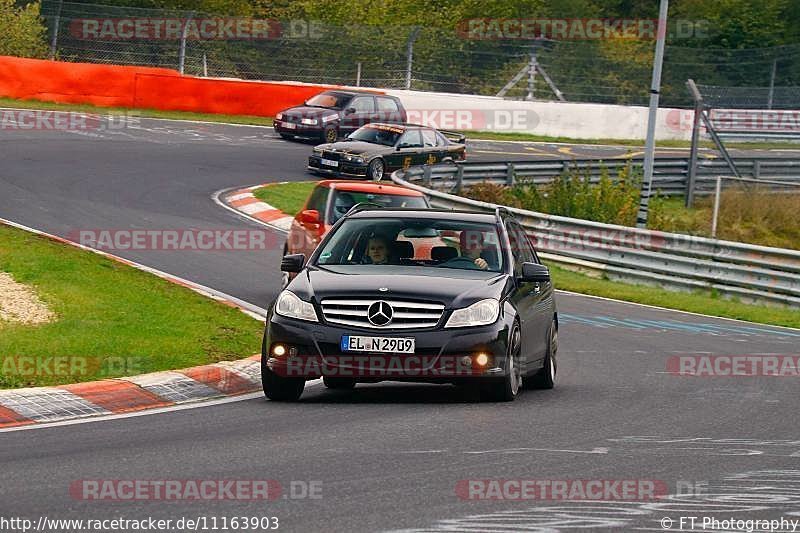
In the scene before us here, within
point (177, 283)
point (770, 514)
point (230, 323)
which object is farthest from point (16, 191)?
point (770, 514)

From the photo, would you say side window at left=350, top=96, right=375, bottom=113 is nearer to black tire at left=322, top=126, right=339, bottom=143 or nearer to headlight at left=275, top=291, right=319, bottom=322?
black tire at left=322, top=126, right=339, bottom=143

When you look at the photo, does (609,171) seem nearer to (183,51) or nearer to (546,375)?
(183,51)

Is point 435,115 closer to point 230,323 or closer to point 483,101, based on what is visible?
point 483,101

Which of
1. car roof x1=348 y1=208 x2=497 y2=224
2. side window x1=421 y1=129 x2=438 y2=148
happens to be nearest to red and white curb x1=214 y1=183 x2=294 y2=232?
side window x1=421 y1=129 x2=438 y2=148

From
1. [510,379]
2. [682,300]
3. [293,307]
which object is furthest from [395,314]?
[682,300]

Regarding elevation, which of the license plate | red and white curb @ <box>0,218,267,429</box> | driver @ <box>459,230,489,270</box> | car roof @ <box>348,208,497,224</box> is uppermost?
car roof @ <box>348,208,497,224</box>

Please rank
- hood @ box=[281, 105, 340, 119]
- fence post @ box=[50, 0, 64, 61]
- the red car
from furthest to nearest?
1. fence post @ box=[50, 0, 64, 61]
2. hood @ box=[281, 105, 340, 119]
3. the red car

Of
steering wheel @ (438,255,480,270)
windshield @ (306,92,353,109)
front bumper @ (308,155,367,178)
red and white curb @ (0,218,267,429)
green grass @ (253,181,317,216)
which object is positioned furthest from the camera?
windshield @ (306,92,353,109)

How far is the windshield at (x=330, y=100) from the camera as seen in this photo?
4125cm

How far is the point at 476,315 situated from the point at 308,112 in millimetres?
29454

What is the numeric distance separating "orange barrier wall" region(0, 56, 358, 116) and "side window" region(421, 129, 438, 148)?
23.2 ft

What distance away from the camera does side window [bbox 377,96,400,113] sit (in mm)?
42312

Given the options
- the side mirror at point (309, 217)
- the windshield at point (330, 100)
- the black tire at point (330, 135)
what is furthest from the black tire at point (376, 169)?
the side mirror at point (309, 217)

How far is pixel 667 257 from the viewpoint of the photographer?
2509 centimetres
